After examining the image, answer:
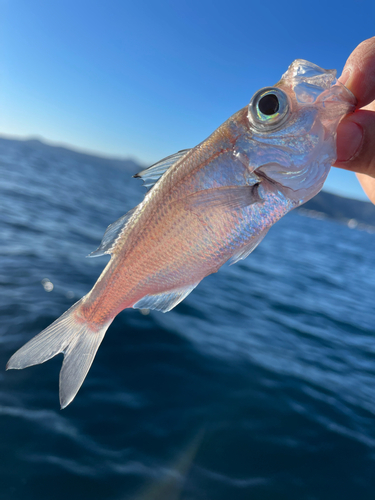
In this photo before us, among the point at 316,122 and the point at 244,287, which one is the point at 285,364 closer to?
the point at 244,287

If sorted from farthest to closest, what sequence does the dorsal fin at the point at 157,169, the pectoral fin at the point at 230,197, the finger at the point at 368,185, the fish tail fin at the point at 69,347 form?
1. the finger at the point at 368,185
2. the dorsal fin at the point at 157,169
3. the fish tail fin at the point at 69,347
4. the pectoral fin at the point at 230,197

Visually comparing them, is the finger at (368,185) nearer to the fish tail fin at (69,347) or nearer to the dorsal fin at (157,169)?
the dorsal fin at (157,169)

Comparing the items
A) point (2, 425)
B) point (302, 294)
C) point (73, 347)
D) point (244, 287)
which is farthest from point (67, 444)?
point (302, 294)

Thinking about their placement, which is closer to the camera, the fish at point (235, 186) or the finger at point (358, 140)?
the fish at point (235, 186)

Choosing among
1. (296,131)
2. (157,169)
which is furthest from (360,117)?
(157,169)

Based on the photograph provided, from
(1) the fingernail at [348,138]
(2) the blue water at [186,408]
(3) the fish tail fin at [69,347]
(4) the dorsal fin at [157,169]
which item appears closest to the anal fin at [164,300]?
(3) the fish tail fin at [69,347]

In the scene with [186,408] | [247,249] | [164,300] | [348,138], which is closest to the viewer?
[247,249]

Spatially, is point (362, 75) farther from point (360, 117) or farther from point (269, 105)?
point (269, 105)
